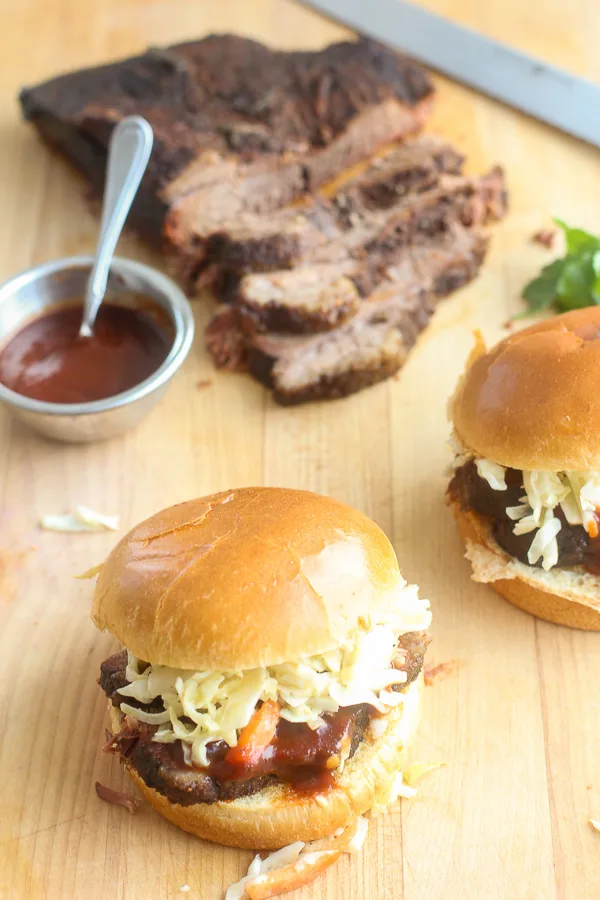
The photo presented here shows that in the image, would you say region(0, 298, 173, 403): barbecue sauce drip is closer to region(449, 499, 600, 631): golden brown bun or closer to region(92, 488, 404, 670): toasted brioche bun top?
region(92, 488, 404, 670): toasted brioche bun top

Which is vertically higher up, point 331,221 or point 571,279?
point 571,279

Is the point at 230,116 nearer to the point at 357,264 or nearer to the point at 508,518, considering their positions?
the point at 357,264

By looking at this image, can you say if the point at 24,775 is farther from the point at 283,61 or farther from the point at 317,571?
the point at 283,61

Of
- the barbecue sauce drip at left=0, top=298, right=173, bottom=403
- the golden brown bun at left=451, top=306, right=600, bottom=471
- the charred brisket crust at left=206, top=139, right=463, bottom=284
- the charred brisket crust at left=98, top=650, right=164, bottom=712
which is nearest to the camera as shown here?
the charred brisket crust at left=98, top=650, right=164, bottom=712

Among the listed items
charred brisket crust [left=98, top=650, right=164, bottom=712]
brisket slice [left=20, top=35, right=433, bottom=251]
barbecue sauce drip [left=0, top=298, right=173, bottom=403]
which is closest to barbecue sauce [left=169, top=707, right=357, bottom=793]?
charred brisket crust [left=98, top=650, right=164, bottom=712]

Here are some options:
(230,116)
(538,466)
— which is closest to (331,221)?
(230,116)

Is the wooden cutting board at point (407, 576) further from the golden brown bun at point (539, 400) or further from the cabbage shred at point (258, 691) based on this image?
the golden brown bun at point (539, 400)
